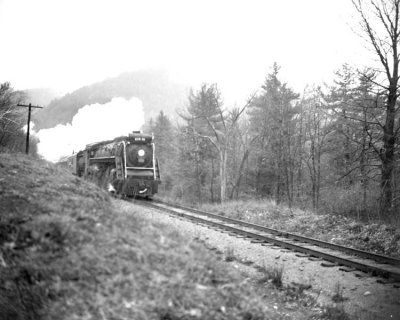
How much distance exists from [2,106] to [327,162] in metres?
24.8

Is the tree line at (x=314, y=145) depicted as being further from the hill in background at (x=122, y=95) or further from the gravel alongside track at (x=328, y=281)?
the hill in background at (x=122, y=95)

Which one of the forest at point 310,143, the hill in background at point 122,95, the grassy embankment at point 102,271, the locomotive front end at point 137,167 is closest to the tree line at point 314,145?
the forest at point 310,143

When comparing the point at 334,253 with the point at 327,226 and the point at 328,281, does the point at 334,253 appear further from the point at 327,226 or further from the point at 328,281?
the point at 327,226

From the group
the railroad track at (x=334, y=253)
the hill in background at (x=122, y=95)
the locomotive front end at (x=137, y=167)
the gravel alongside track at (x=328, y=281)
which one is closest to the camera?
the gravel alongside track at (x=328, y=281)

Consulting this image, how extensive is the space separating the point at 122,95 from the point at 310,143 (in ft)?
319

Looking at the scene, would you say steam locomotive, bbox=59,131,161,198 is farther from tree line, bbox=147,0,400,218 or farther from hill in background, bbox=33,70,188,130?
hill in background, bbox=33,70,188,130

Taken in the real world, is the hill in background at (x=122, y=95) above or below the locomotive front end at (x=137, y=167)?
above

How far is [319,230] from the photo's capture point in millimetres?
10930

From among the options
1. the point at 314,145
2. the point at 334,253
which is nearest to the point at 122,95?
the point at 314,145

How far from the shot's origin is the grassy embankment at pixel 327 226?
888 cm

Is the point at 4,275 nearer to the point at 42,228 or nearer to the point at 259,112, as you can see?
the point at 42,228

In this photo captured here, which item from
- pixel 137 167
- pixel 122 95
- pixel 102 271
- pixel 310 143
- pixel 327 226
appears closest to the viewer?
pixel 102 271

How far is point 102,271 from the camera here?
3.49 metres

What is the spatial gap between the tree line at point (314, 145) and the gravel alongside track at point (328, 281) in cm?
600
